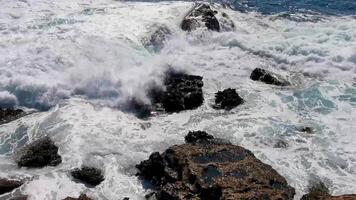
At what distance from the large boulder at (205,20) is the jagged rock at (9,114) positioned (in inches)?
358

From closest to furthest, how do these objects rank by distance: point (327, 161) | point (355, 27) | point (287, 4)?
point (327, 161) → point (355, 27) → point (287, 4)

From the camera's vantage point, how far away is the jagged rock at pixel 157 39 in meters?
20.4

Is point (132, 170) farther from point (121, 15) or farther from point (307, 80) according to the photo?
point (121, 15)

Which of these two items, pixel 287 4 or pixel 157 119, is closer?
pixel 157 119

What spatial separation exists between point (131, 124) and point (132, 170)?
233 centimetres

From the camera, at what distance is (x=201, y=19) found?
73.4ft

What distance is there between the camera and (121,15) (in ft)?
77.3

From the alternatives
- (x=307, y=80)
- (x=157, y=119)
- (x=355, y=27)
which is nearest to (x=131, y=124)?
(x=157, y=119)

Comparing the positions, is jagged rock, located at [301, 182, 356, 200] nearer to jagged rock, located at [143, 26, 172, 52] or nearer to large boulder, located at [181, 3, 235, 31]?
jagged rock, located at [143, 26, 172, 52]

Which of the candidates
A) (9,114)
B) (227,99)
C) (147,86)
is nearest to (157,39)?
(147,86)

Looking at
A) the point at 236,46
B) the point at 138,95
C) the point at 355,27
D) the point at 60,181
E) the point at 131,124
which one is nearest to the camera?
the point at 60,181

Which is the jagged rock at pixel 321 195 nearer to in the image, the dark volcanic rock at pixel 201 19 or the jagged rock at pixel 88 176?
the jagged rock at pixel 88 176

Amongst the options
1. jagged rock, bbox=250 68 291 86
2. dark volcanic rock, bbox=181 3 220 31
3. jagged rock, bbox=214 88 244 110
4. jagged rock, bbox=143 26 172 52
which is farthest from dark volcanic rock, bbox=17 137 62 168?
dark volcanic rock, bbox=181 3 220 31

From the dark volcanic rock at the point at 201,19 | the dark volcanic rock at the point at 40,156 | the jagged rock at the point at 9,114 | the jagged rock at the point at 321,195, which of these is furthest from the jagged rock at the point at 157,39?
the jagged rock at the point at 321,195
